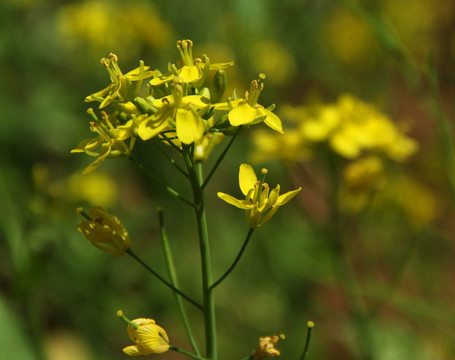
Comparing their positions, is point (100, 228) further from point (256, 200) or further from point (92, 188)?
point (92, 188)

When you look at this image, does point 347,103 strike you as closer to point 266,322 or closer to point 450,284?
point 266,322

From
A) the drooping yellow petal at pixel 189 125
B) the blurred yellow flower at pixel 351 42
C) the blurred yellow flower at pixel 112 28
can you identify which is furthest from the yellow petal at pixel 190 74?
the blurred yellow flower at pixel 351 42

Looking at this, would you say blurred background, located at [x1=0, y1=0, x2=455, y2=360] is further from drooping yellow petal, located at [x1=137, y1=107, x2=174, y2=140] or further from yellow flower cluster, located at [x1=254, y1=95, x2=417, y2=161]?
drooping yellow petal, located at [x1=137, y1=107, x2=174, y2=140]

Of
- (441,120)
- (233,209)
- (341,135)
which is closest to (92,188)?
(233,209)

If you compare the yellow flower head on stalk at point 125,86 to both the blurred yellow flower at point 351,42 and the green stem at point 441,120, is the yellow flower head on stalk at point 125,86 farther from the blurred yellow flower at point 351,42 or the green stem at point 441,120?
the blurred yellow flower at point 351,42

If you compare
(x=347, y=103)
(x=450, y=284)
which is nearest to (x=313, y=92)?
(x=347, y=103)
